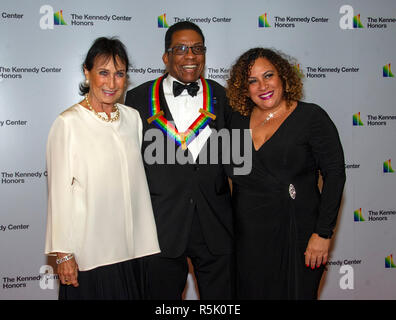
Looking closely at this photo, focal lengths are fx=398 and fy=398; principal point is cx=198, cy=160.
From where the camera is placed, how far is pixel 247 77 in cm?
233

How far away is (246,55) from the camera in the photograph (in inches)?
93.3

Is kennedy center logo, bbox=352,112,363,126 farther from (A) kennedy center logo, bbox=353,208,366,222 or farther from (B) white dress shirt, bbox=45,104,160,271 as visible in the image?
(B) white dress shirt, bbox=45,104,160,271

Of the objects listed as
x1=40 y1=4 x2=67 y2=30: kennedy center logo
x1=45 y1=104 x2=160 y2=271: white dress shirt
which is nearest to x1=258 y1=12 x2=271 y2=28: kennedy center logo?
x1=40 y1=4 x2=67 y2=30: kennedy center logo

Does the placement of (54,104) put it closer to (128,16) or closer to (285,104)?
(128,16)

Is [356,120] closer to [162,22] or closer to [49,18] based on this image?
[162,22]

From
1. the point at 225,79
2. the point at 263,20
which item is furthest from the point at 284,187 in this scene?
the point at 263,20

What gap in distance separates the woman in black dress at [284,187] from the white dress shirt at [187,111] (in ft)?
0.75

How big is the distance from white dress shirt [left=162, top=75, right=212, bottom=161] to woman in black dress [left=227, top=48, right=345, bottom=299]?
229 mm

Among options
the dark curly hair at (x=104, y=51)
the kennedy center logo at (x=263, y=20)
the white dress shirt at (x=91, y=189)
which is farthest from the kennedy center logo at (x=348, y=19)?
the white dress shirt at (x=91, y=189)

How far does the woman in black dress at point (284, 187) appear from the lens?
219cm

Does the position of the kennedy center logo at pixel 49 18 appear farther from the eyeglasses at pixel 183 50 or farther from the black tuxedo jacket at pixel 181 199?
the black tuxedo jacket at pixel 181 199

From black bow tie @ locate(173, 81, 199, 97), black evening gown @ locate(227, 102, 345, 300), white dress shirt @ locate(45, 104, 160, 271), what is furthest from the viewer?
black bow tie @ locate(173, 81, 199, 97)

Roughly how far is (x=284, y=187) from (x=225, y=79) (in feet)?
5.50

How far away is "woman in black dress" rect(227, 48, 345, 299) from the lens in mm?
2191
